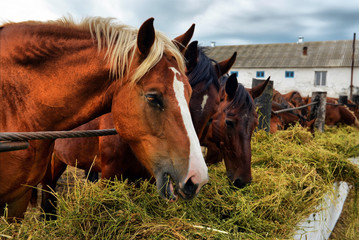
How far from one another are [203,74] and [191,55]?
25 centimetres

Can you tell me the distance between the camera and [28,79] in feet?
5.40

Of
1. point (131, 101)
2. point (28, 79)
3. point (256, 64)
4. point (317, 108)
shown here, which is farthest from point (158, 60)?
point (256, 64)

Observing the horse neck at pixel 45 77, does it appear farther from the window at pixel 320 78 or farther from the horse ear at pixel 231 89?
the window at pixel 320 78

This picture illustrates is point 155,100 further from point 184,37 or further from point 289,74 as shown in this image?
point 289,74

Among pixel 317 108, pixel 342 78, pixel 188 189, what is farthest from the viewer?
pixel 342 78

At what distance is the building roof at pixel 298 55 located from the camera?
28.0m

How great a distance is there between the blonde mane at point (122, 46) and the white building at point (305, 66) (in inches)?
1072

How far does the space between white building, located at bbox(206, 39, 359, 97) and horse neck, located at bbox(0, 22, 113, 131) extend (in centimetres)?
2738

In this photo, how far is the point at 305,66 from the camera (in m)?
28.2

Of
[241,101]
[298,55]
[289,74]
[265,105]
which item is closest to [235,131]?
[241,101]

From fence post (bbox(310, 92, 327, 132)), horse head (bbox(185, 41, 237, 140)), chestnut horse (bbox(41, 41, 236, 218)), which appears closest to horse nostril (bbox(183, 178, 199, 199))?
chestnut horse (bbox(41, 41, 236, 218))

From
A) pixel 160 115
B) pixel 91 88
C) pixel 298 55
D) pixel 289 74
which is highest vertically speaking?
pixel 298 55

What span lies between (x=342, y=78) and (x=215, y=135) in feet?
96.8

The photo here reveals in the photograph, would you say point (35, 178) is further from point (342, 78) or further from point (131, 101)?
point (342, 78)
